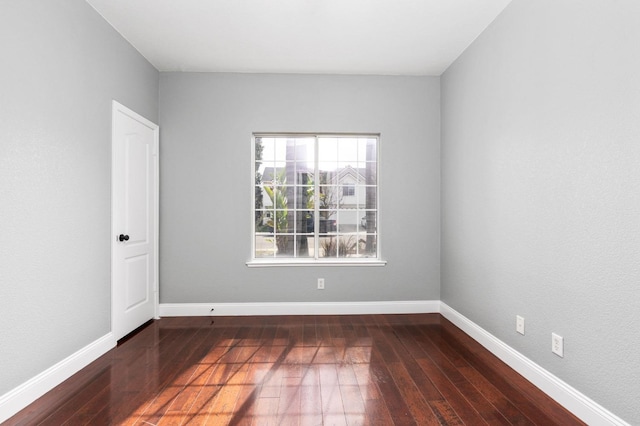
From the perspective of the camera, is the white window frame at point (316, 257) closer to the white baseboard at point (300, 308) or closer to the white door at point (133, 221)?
the white baseboard at point (300, 308)

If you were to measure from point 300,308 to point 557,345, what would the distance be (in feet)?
8.28

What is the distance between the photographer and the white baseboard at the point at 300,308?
4.03 m

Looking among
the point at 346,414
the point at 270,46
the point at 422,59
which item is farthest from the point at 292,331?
the point at 422,59

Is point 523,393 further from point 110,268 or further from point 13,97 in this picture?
point 13,97

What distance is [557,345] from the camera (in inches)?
88.7

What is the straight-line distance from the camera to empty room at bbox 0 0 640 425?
2.03 meters

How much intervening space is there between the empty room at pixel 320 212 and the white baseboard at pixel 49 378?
13mm

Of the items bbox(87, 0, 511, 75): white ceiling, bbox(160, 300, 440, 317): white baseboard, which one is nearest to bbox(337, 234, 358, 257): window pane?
bbox(160, 300, 440, 317): white baseboard

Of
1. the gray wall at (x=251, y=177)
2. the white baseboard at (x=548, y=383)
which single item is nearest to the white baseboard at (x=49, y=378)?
the gray wall at (x=251, y=177)

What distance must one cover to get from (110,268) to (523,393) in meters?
3.26

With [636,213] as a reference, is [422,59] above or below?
above

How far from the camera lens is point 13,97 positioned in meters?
2.07

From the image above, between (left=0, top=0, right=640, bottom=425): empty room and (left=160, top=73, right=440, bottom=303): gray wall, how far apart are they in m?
0.03

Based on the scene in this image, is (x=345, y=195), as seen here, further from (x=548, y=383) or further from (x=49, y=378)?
(x=49, y=378)
